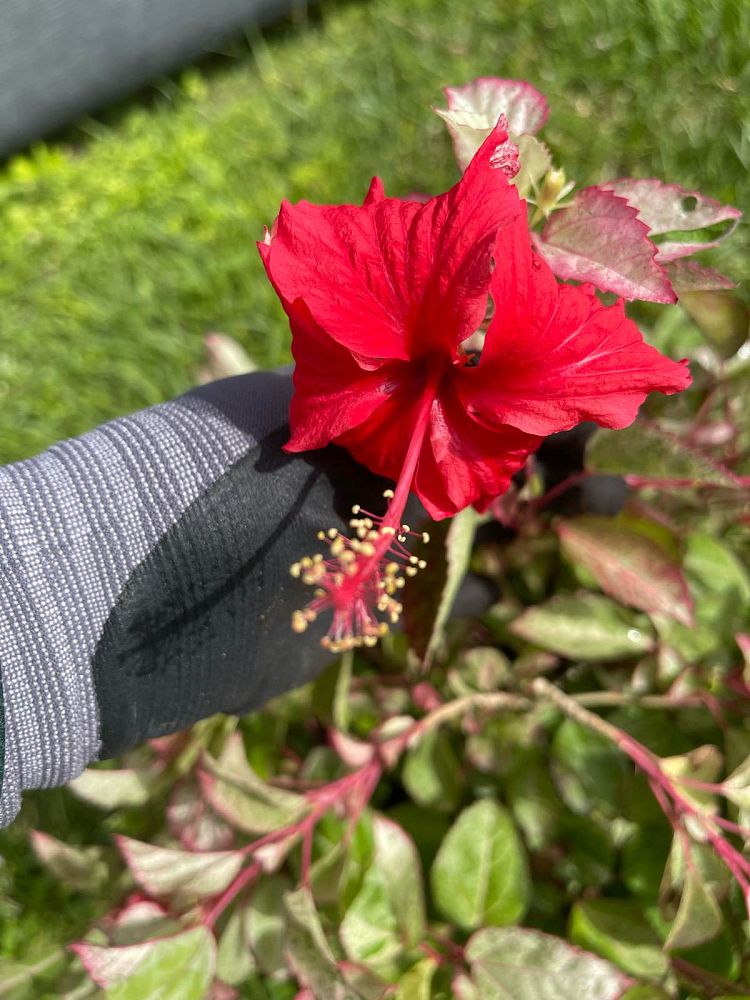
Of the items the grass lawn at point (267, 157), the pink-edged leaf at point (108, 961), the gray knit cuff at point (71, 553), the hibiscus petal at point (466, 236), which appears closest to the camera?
the hibiscus petal at point (466, 236)

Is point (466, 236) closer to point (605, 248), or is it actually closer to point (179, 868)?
point (605, 248)

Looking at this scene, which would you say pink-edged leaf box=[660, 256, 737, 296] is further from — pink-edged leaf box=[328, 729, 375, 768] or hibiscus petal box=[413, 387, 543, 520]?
pink-edged leaf box=[328, 729, 375, 768]

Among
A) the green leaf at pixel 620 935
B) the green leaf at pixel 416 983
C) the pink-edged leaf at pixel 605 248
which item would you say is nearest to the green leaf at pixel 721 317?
the pink-edged leaf at pixel 605 248

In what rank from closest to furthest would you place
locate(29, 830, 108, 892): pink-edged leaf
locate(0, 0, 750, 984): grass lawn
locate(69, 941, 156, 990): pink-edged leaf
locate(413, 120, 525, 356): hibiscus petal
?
locate(413, 120, 525, 356): hibiscus petal → locate(69, 941, 156, 990): pink-edged leaf → locate(29, 830, 108, 892): pink-edged leaf → locate(0, 0, 750, 984): grass lawn

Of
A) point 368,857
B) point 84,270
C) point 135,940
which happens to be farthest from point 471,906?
point 84,270

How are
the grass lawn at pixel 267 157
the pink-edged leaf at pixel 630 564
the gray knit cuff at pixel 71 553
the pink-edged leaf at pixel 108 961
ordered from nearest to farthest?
the gray knit cuff at pixel 71 553
the pink-edged leaf at pixel 108 961
the pink-edged leaf at pixel 630 564
the grass lawn at pixel 267 157

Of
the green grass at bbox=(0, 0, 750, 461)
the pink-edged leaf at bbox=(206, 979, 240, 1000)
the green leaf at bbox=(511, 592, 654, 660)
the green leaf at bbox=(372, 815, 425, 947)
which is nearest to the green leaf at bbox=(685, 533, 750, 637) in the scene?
the green leaf at bbox=(511, 592, 654, 660)

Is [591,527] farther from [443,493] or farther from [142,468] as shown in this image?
[142,468]

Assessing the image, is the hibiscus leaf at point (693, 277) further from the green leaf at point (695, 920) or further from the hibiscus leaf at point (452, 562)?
the green leaf at point (695, 920)
